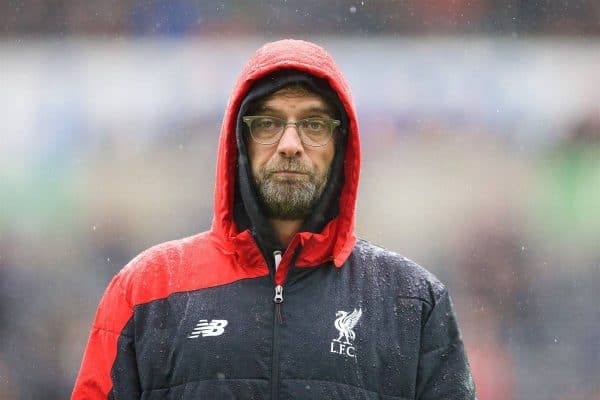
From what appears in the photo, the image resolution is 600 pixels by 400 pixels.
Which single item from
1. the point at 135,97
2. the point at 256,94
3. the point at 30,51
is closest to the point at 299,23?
the point at 135,97

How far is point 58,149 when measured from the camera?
5.90 meters

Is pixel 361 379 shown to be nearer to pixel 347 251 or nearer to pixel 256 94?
pixel 347 251

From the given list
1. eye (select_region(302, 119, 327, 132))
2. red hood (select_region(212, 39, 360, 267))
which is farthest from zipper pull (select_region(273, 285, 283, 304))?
eye (select_region(302, 119, 327, 132))

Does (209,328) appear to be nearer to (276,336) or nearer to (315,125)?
(276,336)

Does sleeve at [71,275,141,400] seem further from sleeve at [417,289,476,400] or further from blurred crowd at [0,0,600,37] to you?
blurred crowd at [0,0,600,37]

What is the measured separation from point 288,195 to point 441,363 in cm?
59

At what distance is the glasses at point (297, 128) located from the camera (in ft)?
7.47

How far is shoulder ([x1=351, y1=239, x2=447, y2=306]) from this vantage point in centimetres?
222

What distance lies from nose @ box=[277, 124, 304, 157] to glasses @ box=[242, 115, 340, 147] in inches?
1.0

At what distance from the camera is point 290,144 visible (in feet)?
7.22

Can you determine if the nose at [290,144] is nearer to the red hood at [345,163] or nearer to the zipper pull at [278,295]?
the red hood at [345,163]

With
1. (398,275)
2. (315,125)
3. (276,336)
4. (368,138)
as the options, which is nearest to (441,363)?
(398,275)

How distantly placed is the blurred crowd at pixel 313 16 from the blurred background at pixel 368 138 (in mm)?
10

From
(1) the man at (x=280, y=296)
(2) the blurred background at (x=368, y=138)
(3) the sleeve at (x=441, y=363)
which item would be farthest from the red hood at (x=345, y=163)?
(2) the blurred background at (x=368, y=138)
